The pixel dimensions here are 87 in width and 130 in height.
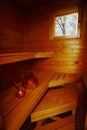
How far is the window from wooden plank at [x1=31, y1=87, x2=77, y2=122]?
1326mm

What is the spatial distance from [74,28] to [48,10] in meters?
0.77

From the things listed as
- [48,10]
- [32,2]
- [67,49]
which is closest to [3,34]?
[32,2]

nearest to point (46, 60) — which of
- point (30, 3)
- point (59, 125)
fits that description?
point (30, 3)

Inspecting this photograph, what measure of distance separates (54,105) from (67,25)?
1734 mm

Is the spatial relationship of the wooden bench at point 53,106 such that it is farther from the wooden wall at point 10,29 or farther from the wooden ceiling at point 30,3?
the wooden ceiling at point 30,3

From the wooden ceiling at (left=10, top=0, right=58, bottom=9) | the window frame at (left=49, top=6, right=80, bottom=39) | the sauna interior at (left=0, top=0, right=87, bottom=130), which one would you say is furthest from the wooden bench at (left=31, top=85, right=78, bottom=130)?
the wooden ceiling at (left=10, top=0, right=58, bottom=9)

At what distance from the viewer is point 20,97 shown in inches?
50.1

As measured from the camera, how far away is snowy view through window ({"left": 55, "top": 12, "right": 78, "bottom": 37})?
218 cm

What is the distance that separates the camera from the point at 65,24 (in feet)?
7.40

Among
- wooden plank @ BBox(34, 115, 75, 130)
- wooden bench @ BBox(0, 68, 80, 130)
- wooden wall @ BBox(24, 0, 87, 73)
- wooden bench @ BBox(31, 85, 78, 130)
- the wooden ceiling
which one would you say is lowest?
wooden plank @ BBox(34, 115, 75, 130)

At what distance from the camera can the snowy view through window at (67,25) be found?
218 centimetres

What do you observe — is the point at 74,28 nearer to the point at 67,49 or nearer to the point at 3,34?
the point at 67,49

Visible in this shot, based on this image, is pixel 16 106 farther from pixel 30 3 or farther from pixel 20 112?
pixel 30 3

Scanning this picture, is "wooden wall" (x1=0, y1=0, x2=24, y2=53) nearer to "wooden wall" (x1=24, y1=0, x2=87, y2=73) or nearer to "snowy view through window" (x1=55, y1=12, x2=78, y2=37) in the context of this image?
"wooden wall" (x1=24, y1=0, x2=87, y2=73)
